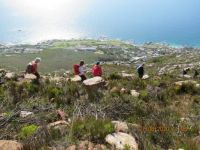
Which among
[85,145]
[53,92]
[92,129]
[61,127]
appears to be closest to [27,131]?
[61,127]

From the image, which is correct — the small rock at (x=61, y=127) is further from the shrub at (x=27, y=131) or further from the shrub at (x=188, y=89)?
the shrub at (x=188, y=89)

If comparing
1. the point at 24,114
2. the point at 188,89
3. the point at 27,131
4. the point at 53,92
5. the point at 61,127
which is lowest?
the point at 188,89

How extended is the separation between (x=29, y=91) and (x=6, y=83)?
1551 millimetres

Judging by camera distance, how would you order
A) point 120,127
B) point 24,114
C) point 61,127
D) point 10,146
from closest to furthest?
point 10,146 → point 120,127 → point 61,127 → point 24,114

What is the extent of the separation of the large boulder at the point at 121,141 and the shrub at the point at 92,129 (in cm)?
14

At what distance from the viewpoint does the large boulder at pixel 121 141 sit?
676cm

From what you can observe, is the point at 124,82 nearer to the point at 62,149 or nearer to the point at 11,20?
the point at 62,149

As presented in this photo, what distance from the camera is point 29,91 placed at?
15.2 meters

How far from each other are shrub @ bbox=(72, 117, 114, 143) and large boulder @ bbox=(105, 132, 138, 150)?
5.4 inches

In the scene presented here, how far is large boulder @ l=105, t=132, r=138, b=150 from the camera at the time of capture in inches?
266

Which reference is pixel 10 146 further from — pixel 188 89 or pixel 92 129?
pixel 188 89

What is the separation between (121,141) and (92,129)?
642mm

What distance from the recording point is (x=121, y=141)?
22.9ft

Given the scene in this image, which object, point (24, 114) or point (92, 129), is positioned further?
point (24, 114)
